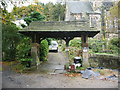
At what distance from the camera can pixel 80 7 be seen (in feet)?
123

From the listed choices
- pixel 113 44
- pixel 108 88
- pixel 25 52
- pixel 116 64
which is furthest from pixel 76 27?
pixel 113 44

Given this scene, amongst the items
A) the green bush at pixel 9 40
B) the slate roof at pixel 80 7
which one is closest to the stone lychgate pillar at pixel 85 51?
the green bush at pixel 9 40

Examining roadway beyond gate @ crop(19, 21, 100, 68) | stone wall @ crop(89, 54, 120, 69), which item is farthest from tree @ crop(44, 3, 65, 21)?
roadway beyond gate @ crop(19, 21, 100, 68)

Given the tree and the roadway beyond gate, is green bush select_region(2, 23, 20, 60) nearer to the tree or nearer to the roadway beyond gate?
the roadway beyond gate

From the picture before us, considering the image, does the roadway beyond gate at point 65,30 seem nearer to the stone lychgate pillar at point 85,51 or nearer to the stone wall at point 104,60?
the stone lychgate pillar at point 85,51

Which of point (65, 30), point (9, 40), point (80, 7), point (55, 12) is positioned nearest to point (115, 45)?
point (65, 30)

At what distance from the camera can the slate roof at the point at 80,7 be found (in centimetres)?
3623

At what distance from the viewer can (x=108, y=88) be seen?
25.1ft

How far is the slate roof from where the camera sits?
3623 centimetres

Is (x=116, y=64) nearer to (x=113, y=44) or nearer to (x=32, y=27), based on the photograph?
(x=113, y=44)

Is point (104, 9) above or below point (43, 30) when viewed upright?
above

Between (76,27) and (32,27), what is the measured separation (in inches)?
145

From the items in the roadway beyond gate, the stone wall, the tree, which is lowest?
the stone wall

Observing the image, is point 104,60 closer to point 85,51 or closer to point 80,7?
point 85,51
